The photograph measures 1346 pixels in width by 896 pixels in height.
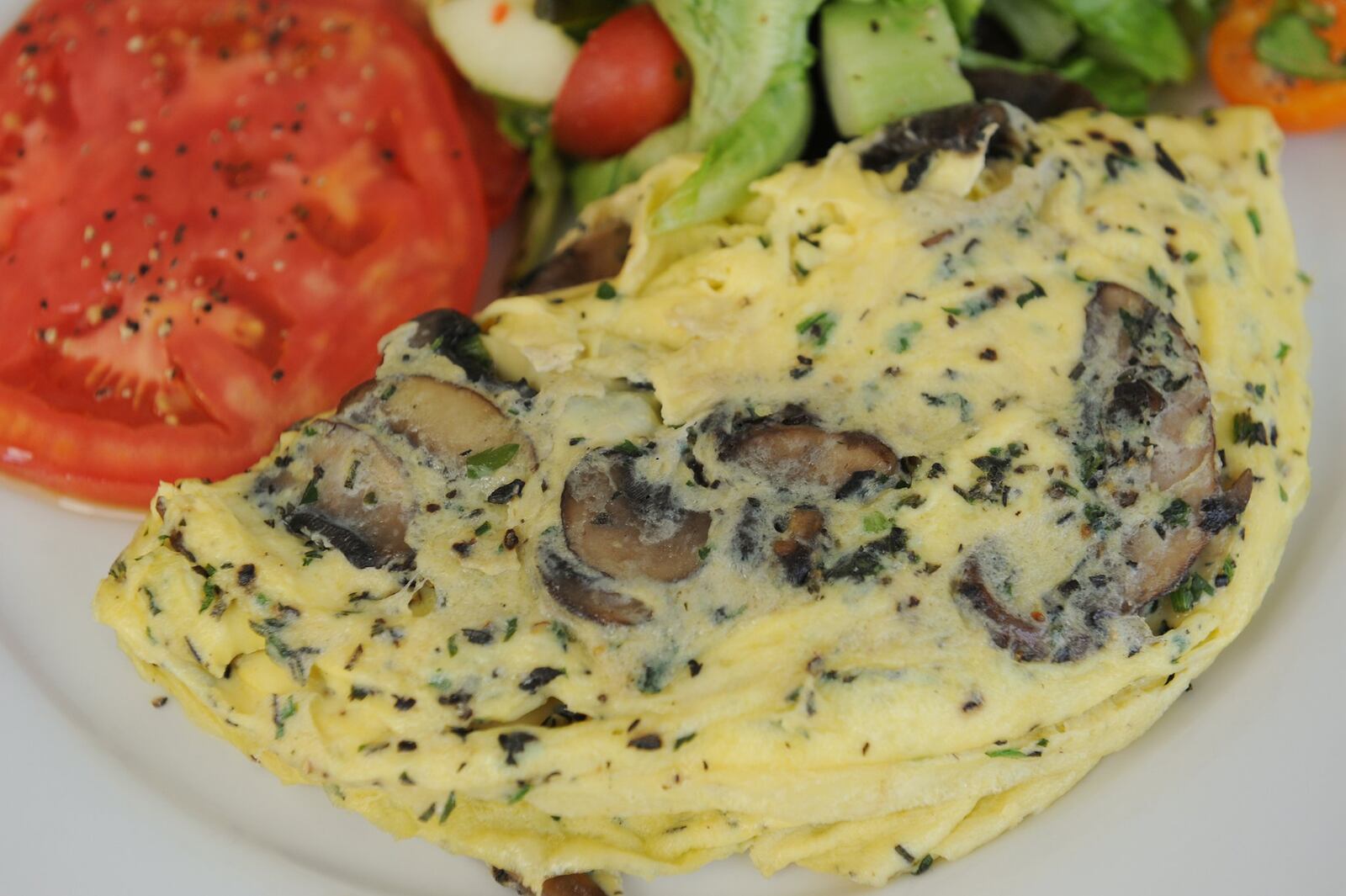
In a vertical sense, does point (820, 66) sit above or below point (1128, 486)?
above

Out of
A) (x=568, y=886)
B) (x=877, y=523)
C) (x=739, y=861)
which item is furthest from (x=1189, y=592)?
(x=568, y=886)

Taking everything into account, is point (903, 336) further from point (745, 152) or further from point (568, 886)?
point (568, 886)

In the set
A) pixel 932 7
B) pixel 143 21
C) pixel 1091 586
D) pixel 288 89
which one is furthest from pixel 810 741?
pixel 143 21

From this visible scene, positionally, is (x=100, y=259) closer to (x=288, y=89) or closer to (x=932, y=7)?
(x=288, y=89)

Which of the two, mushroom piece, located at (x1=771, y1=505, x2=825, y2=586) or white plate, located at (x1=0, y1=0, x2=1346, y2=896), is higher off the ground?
mushroom piece, located at (x1=771, y1=505, x2=825, y2=586)

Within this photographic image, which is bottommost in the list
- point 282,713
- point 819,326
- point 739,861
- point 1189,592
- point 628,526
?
point 739,861

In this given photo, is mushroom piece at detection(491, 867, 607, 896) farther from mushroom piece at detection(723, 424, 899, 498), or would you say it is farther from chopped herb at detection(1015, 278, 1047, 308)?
chopped herb at detection(1015, 278, 1047, 308)

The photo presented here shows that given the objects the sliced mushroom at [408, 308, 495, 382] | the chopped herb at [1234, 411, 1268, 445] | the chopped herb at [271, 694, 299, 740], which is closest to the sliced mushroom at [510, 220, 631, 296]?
the sliced mushroom at [408, 308, 495, 382]
